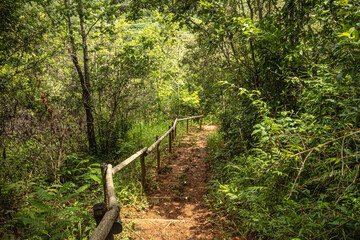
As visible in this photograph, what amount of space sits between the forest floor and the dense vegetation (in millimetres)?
371

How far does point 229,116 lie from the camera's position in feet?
19.9

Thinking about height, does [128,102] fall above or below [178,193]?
above

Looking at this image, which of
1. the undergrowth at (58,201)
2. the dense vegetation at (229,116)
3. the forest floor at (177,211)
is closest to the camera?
the dense vegetation at (229,116)

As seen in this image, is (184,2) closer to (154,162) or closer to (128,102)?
(128,102)

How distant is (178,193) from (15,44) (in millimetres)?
5852

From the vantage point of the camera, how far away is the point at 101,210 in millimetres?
1905

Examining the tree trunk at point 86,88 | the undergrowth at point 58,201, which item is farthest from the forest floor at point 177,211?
the tree trunk at point 86,88

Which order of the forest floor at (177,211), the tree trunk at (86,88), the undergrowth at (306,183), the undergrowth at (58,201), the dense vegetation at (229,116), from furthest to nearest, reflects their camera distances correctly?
the tree trunk at (86,88), the forest floor at (177,211), the undergrowth at (58,201), the dense vegetation at (229,116), the undergrowth at (306,183)

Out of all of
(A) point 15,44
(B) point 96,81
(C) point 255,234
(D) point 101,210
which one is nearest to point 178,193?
(C) point 255,234

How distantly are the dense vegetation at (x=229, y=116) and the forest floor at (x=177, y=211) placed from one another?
0.37m

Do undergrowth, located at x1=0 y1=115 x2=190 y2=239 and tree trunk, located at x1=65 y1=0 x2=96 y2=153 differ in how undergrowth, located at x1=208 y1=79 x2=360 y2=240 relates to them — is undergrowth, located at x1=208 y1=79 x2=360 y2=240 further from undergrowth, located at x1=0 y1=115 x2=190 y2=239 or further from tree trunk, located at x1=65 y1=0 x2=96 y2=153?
tree trunk, located at x1=65 y1=0 x2=96 y2=153

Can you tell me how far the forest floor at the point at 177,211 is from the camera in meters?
3.05

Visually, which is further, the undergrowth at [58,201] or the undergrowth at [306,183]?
the undergrowth at [58,201]

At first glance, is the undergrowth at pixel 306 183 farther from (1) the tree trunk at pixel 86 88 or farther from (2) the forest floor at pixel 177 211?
(1) the tree trunk at pixel 86 88
